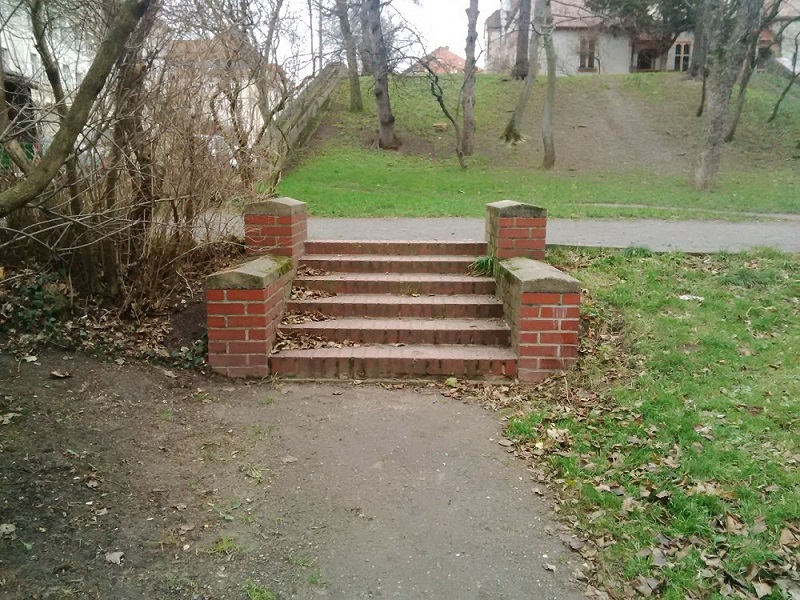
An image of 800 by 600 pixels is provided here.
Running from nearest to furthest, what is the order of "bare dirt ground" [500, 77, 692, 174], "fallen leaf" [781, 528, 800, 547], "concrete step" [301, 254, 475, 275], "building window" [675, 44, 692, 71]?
"fallen leaf" [781, 528, 800, 547]
"concrete step" [301, 254, 475, 275]
"bare dirt ground" [500, 77, 692, 174]
"building window" [675, 44, 692, 71]

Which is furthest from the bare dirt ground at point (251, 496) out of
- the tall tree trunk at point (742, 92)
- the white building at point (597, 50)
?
the white building at point (597, 50)

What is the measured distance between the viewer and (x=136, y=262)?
16.9 feet

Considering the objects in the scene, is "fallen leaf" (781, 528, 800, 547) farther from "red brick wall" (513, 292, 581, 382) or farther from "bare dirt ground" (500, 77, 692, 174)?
"bare dirt ground" (500, 77, 692, 174)

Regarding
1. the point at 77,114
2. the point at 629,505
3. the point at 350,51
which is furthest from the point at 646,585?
the point at 350,51

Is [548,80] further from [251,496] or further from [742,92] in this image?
[251,496]

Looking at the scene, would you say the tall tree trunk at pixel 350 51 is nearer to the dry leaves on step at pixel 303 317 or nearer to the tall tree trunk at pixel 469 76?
the tall tree trunk at pixel 469 76

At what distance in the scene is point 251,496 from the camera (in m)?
3.46

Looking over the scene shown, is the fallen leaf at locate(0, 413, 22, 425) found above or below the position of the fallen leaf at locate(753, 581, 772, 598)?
above

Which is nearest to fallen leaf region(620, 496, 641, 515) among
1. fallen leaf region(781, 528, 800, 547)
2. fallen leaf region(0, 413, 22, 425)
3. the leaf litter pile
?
the leaf litter pile

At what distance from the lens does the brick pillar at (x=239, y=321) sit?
498cm

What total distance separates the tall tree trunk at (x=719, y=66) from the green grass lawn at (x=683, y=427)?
9524mm

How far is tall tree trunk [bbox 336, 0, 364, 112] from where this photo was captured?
19.5 meters

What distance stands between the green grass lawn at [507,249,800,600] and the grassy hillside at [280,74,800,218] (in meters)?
4.75

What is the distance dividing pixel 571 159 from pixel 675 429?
19342 millimetres
